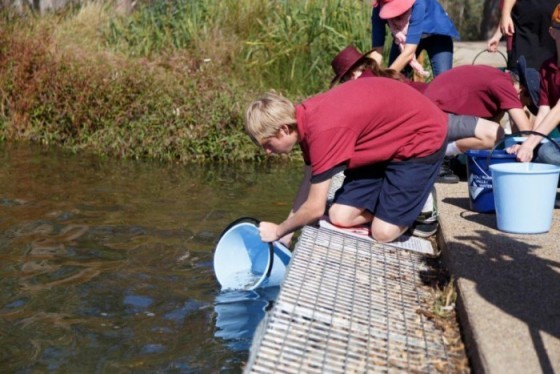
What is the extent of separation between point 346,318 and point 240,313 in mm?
1101

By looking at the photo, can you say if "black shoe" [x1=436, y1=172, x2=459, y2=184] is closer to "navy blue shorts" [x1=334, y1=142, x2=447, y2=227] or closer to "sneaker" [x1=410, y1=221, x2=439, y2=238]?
"sneaker" [x1=410, y1=221, x2=439, y2=238]

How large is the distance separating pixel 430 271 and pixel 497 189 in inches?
24.8

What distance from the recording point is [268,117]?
4.82 m

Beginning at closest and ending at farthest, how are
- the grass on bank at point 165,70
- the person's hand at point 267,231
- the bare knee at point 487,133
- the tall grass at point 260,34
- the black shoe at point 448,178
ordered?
the person's hand at point 267,231 → the bare knee at point 487,133 → the black shoe at point 448,178 → the grass on bank at point 165,70 → the tall grass at point 260,34

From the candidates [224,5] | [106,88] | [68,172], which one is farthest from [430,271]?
[224,5]

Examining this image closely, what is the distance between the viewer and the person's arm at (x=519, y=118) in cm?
636

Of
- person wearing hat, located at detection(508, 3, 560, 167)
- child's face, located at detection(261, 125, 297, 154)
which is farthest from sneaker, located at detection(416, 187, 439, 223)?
child's face, located at detection(261, 125, 297, 154)

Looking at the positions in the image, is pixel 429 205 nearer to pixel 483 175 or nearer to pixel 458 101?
pixel 483 175

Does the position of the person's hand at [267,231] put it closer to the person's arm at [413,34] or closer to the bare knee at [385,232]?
the bare knee at [385,232]

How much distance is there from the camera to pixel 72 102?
10.3m

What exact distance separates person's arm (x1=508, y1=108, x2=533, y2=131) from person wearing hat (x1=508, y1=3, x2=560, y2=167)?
0.64 feet

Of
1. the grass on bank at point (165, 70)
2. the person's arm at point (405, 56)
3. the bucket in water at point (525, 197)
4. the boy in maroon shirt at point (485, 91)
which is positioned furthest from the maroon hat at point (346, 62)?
→ the grass on bank at point (165, 70)

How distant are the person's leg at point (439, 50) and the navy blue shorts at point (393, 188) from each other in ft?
8.04

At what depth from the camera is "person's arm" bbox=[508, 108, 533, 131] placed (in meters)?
6.36
